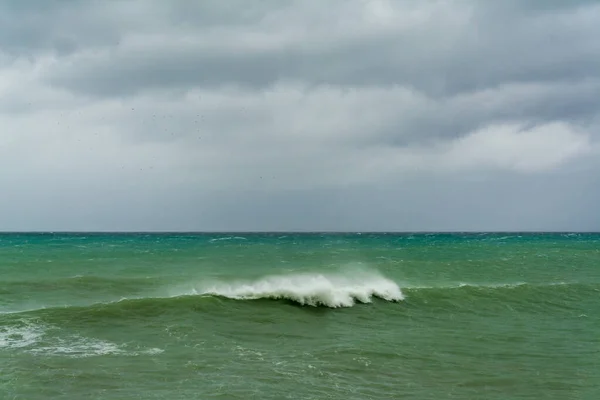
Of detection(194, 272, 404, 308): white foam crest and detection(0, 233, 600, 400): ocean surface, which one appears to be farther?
detection(194, 272, 404, 308): white foam crest

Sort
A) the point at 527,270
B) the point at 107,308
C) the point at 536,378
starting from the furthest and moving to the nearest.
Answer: the point at 527,270 → the point at 107,308 → the point at 536,378

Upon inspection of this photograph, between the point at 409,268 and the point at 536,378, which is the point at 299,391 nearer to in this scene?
the point at 536,378

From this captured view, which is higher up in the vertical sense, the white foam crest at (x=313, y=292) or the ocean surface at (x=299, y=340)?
the white foam crest at (x=313, y=292)

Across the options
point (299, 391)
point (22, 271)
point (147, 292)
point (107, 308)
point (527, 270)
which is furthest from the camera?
point (527, 270)

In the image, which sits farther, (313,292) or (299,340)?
(313,292)

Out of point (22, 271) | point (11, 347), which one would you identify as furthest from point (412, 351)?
point (22, 271)

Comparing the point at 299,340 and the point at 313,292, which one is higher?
the point at 313,292

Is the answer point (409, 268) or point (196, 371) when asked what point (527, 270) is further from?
point (196, 371)

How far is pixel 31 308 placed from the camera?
851 inches

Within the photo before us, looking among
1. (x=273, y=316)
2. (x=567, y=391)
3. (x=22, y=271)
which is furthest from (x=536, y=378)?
(x=22, y=271)

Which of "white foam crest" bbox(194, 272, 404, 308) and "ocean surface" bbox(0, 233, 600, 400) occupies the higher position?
"white foam crest" bbox(194, 272, 404, 308)

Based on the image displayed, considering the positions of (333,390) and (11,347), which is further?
(11,347)

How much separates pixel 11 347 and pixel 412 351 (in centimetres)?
1196

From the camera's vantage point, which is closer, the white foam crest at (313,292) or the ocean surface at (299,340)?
the ocean surface at (299,340)
